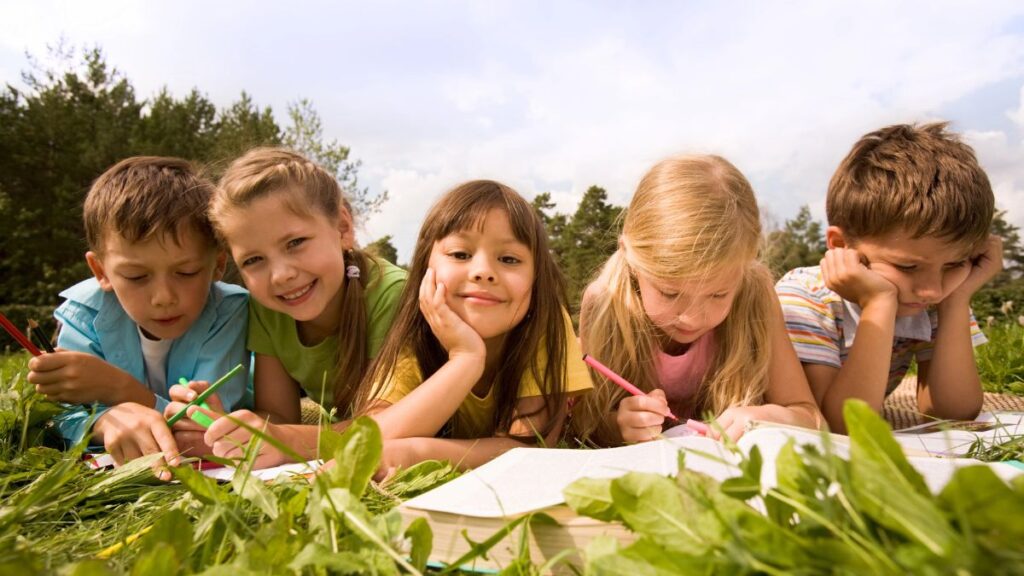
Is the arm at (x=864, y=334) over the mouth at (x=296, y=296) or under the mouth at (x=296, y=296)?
under

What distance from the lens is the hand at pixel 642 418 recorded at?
140cm

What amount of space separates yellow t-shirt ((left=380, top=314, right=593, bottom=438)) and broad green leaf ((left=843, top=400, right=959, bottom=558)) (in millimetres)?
1189

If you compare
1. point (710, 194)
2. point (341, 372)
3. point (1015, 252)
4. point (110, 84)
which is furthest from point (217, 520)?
point (110, 84)

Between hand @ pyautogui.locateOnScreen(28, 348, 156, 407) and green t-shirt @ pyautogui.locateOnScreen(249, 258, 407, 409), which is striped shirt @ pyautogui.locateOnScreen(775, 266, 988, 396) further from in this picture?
hand @ pyautogui.locateOnScreen(28, 348, 156, 407)

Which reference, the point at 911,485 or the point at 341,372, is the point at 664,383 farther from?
the point at 911,485

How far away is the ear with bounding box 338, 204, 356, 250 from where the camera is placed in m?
1.97

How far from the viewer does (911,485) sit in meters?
0.43

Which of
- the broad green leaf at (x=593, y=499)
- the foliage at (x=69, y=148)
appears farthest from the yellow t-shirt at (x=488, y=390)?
the foliage at (x=69, y=148)

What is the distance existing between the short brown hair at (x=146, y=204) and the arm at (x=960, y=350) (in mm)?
2154

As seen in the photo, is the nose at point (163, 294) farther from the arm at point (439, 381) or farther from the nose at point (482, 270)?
the nose at point (482, 270)

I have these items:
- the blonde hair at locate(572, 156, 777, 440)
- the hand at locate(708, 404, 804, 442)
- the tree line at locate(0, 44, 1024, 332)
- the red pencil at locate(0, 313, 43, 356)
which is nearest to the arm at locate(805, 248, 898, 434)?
the blonde hair at locate(572, 156, 777, 440)

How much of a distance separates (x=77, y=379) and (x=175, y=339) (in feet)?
1.13

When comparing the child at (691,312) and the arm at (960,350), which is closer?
the child at (691,312)

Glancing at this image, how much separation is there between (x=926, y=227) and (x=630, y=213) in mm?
799
